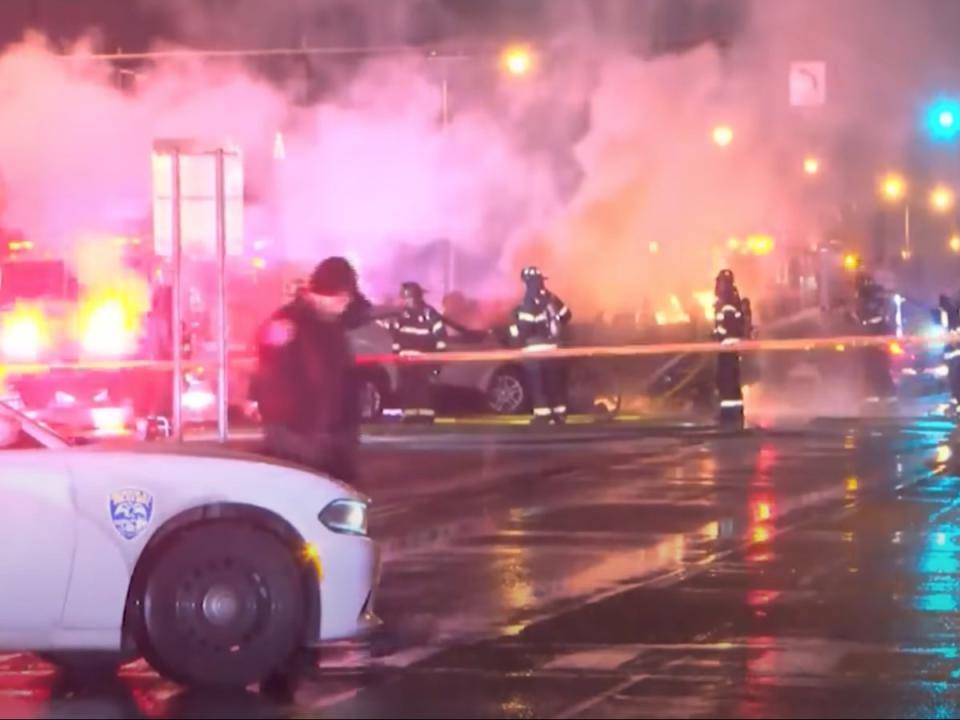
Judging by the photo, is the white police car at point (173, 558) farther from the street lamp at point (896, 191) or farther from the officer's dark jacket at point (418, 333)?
the street lamp at point (896, 191)

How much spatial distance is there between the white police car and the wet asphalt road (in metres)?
0.23

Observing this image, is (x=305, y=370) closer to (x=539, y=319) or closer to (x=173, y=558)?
(x=173, y=558)

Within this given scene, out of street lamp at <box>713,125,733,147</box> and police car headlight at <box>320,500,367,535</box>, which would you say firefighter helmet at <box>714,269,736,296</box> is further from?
police car headlight at <box>320,500,367,535</box>

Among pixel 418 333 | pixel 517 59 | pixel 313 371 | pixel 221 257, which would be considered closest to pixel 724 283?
pixel 418 333

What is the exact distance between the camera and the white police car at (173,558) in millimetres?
7238

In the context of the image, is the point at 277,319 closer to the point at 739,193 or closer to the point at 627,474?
the point at 627,474

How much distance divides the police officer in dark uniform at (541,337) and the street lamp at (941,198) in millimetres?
21541

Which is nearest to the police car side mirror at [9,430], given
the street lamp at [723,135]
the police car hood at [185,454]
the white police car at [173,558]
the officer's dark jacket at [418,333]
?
the white police car at [173,558]

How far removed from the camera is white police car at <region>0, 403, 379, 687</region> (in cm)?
724

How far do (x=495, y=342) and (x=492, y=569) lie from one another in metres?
11.8

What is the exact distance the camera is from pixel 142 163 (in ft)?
73.9

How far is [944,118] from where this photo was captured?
86.4 feet

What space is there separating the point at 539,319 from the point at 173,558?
13737 millimetres

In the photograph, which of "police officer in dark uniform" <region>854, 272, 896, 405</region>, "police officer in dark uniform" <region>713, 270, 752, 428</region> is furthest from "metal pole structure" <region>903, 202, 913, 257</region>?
"police officer in dark uniform" <region>713, 270, 752, 428</region>
